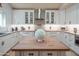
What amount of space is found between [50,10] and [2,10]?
53 centimetres

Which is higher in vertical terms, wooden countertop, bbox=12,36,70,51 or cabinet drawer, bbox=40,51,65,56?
wooden countertop, bbox=12,36,70,51

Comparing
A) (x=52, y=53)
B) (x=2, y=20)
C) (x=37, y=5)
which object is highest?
(x=37, y=5)

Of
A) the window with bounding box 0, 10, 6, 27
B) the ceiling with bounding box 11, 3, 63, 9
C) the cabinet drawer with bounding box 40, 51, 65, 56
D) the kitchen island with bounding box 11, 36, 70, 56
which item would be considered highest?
the ceiling with bounding box 11, 3, 63, 9

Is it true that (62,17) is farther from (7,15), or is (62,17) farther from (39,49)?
(7,15)

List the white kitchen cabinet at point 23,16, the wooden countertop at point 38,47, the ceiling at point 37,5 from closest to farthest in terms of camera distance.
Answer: the ceiling at point 37,5 → the white kitchen cabinet at point 23,16 → the wooden countertop at point 38,47

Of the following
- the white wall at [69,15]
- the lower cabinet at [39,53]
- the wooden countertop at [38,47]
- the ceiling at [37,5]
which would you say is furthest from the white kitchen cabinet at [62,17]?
the lower cabinet at [39,53]

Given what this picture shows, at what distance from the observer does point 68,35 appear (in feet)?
5.30

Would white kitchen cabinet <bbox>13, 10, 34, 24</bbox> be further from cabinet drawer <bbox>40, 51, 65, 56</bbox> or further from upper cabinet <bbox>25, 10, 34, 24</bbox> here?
cabinet drawer <bbox>40, 51, 65, 56</bbox>

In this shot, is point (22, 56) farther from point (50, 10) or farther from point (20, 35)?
point (50, 10)

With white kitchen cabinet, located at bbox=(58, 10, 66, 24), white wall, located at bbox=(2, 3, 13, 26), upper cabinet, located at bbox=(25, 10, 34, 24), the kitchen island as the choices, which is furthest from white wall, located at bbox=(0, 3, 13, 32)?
white kitchen cabinet, located at bbox=(58, 10, 66, 24)

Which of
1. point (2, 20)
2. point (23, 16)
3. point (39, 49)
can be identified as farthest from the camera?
point (39, 49)

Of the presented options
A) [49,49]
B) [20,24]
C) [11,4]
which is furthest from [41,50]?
[11,4]

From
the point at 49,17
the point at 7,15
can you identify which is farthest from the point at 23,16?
the point at 49,17

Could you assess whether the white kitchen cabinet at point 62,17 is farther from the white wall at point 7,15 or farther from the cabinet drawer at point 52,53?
the white wall at point 7,15
